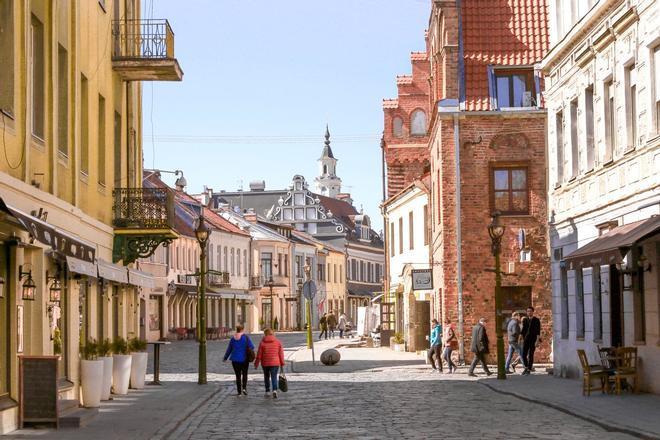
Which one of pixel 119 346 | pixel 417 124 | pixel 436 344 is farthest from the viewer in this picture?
pixel 417 124

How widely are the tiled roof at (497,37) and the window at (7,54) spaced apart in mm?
22238

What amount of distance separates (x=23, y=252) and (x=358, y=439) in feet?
18.8

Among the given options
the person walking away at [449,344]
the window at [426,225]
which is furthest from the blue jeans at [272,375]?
the window at [426,225]

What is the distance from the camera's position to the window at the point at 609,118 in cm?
2683

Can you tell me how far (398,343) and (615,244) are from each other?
105ft

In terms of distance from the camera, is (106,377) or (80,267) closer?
(80,267)

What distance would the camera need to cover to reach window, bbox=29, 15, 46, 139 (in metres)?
19.8

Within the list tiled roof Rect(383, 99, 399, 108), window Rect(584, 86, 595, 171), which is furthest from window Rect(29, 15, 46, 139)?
tiled roof Rect(383, 99, 399, 108)

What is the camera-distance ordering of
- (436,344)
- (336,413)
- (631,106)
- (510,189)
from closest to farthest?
1. (336,413)
2. (631,106)
3. (436,344)
4. (510,189)

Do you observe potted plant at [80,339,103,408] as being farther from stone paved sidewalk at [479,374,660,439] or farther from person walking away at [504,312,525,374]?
person walking away at [504,312,525,374]

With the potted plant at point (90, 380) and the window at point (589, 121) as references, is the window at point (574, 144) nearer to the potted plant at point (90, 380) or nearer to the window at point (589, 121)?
the window at point (589, 121)

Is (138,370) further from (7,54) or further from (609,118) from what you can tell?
(7,54)

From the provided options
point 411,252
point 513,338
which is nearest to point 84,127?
point 513,338

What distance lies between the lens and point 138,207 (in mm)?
28156
